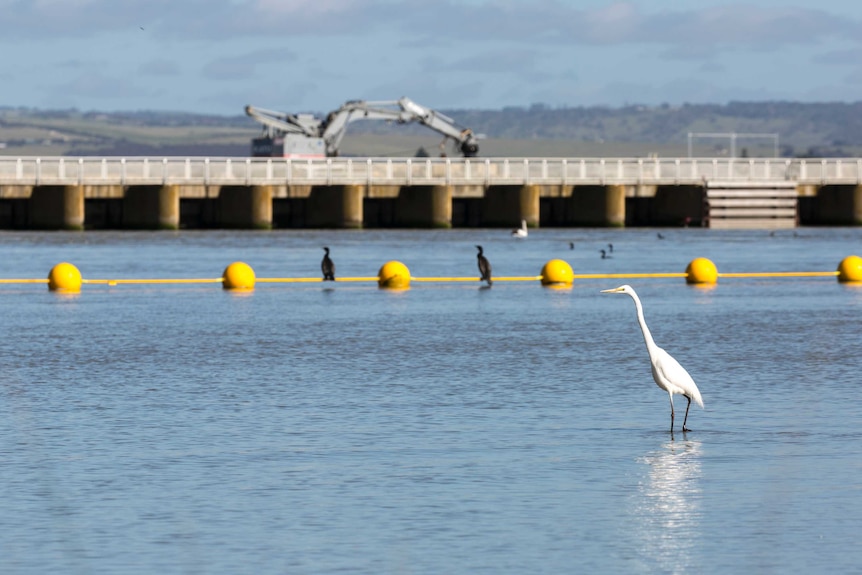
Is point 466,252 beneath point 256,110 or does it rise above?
beneath

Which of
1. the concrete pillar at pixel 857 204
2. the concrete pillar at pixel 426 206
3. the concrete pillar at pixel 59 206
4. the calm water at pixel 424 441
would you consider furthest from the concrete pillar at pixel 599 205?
the calm water at pixel 424 441

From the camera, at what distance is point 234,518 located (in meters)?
14.1

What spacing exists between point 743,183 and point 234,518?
85292 millimetres

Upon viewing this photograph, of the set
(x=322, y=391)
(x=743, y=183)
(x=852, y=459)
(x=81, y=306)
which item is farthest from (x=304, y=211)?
(x=852, y=459)

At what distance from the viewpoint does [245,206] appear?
291 ft

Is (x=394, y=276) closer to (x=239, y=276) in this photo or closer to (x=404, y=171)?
(x=239, y=276)

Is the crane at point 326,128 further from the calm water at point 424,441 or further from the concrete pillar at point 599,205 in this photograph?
the calm water at point 424,441

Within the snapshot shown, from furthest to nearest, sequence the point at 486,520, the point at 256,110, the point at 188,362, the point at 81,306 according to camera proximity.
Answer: the point at 256,110 < the point at 81,306 < the point at 188,362 < the point at 486,520

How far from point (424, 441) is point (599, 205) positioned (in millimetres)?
76937

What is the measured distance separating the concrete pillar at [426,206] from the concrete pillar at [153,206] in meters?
12.4

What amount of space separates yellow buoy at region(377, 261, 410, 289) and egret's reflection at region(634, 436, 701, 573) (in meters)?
27.7

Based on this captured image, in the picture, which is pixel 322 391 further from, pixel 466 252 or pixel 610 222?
pixel 610 222

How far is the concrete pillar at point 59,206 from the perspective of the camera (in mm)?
84625

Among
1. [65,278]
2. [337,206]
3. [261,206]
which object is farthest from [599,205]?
[65,278]
